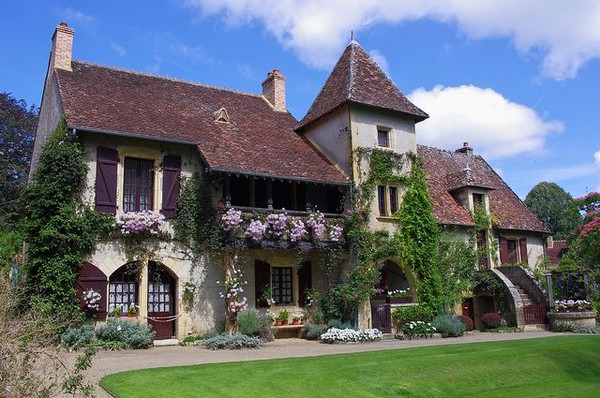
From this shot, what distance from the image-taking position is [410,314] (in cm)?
1975

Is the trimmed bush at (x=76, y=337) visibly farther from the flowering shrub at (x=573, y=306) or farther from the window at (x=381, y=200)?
the flowering shrub at (x=573, y=306)

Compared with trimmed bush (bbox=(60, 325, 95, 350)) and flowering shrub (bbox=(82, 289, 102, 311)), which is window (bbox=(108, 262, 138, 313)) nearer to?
flowering shrub (bbox=(82, 289, 102, 311))

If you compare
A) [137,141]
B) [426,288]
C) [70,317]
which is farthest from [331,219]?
[70,317]

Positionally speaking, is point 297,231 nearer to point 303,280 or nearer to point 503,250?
point 303,280

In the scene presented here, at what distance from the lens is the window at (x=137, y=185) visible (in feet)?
56.6

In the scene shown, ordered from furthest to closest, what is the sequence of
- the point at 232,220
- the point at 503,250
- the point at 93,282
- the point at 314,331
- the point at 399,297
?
the point at 503,250, the point at 399,297, the point at 314,331, the point at 232,220, the point at 93,282

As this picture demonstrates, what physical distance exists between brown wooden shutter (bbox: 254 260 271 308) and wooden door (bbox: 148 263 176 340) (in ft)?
8.88

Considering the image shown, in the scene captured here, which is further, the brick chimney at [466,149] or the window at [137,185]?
the brick chimney at [466,149]

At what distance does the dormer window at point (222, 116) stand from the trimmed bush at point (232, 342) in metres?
8.18

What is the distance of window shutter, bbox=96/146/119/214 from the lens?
16500mm

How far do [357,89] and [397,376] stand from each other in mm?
12526

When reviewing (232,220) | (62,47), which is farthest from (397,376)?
(62,47)

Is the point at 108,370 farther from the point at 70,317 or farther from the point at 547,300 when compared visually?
the point at 547,300

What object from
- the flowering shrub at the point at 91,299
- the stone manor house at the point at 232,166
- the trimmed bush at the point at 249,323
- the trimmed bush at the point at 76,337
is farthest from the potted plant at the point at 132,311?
the trimmed bush at the point at 249,323
